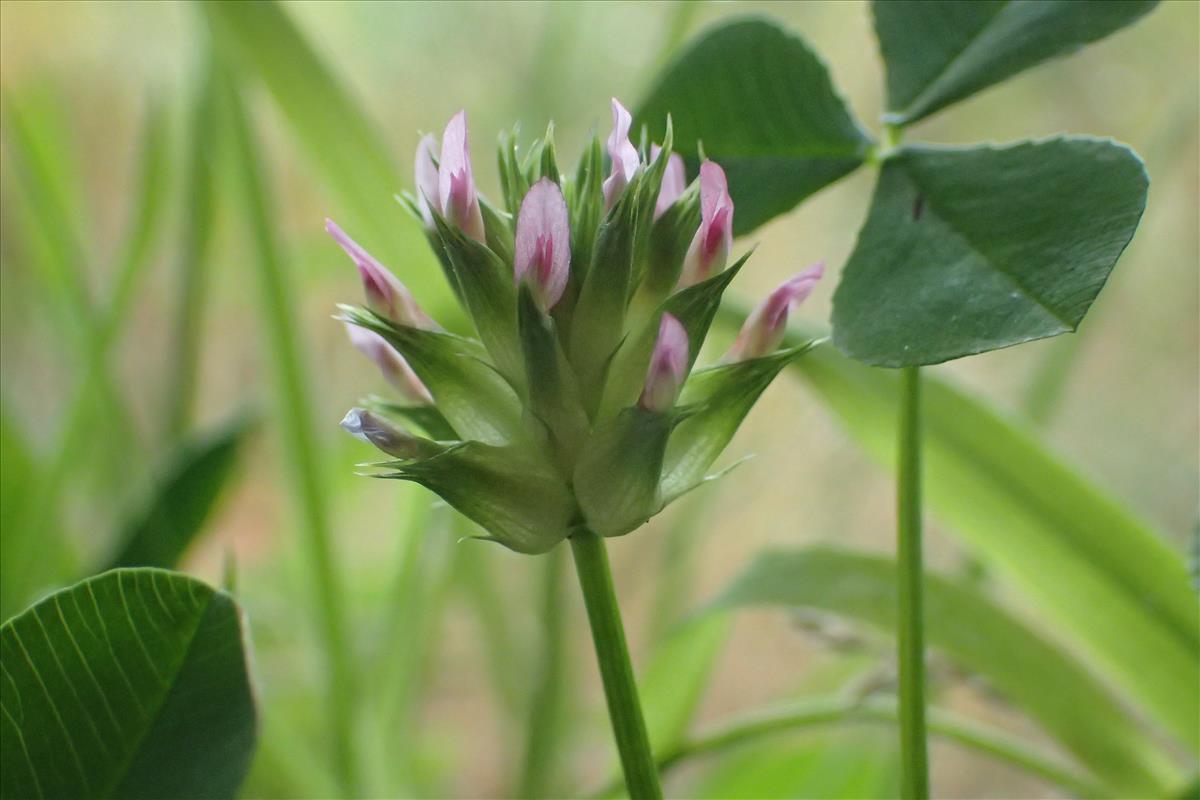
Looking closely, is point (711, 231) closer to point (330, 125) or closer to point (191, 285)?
point (330, 125)

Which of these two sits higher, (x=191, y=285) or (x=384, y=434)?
(x=191, y=285)

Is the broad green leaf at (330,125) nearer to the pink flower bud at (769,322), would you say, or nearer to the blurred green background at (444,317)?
the blurred green background at (444,317)

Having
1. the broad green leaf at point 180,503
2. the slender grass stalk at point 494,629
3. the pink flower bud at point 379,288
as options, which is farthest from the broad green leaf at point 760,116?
the slender grass stalk at point 494,629

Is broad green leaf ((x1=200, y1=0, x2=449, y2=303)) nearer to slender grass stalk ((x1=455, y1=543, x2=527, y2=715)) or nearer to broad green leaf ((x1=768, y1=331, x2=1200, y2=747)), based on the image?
broad green leaf ((x1=768, y1=331, x2=1200, y2=747))

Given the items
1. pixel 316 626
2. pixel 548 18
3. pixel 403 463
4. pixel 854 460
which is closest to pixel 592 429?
pixel 403 463

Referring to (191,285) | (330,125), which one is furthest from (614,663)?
(191,285)
